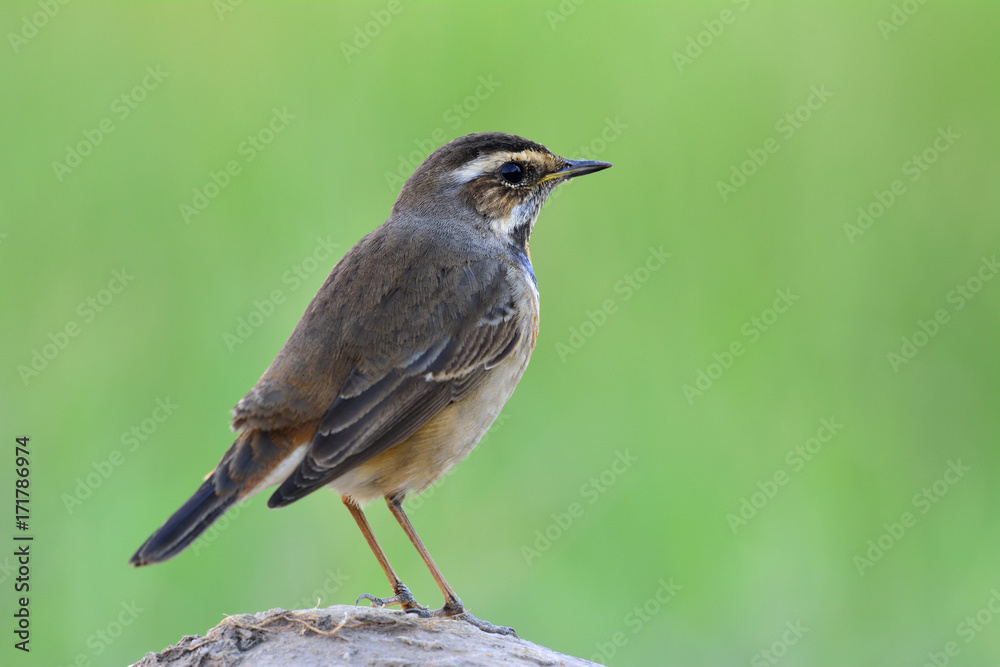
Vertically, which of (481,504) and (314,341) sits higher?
(314,341)

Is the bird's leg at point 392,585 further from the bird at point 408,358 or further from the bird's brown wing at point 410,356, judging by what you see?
the bird's brown wing at point 410,356

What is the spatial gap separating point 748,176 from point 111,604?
7.13 metres

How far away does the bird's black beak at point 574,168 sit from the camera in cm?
777

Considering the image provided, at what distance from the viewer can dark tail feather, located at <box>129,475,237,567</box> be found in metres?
5.43

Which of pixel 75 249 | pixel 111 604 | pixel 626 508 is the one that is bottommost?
pixel 626 508

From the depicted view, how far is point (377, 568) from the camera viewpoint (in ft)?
29.1

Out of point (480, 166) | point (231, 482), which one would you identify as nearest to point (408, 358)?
point (231, 482)

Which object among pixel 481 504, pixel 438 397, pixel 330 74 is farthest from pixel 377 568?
pixel 330 74

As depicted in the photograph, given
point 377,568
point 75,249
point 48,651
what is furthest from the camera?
point 75,249

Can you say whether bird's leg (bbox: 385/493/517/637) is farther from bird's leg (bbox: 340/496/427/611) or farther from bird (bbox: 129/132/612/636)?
bird's leg (bbox: 340/496/427/611)

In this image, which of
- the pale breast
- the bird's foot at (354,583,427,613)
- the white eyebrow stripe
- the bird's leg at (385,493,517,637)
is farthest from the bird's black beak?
the bird's foot at (354,583,427,613)

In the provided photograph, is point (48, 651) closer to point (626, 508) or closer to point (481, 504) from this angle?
point (481, 504)

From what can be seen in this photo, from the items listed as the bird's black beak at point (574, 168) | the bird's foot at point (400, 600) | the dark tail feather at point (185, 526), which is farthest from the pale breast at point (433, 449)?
the bird's black beak at point (574, 168)

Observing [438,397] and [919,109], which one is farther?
[919,109]
